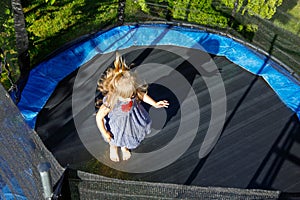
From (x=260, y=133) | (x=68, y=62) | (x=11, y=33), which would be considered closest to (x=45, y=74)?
(x=68, y=62)

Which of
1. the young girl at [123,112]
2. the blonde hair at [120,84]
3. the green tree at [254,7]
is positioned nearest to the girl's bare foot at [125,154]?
the young girl at [123,112]

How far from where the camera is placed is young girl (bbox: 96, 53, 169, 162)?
3.33 m

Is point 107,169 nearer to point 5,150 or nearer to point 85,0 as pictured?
point 5,150

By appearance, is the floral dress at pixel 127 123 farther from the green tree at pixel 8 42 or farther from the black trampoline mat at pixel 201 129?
the green tree at pixel 8 42

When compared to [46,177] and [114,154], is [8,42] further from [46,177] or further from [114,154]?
[46,177]

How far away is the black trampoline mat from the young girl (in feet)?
0.85

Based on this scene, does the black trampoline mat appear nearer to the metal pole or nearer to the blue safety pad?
the blue safety pad

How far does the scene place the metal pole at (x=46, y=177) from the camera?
6.93 ft

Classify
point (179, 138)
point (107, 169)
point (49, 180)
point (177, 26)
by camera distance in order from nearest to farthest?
point (49, 180)
point (107, 169)
point (179, 138)
point (177, 26)

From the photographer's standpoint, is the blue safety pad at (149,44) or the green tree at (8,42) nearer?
the blue safety pad at (149,44)

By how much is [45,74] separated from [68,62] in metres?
0.27

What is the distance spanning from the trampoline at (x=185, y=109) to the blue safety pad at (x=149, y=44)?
10 millimetres

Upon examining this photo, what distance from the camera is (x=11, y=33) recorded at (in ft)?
16.7

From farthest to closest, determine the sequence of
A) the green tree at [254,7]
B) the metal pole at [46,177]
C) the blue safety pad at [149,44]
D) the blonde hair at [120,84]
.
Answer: the green tree at [254,7]
the blue safety pad at [149,44]
the blonde hair at [120,84]
the metal pole at [46,177]
